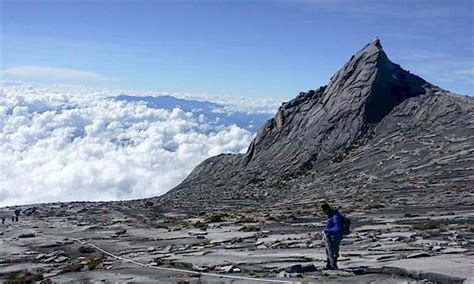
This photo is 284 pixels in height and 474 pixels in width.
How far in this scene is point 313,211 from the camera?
59.2 metres

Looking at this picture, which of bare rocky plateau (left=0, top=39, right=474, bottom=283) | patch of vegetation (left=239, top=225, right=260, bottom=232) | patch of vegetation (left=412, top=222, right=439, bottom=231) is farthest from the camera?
patch of vegetation (left=239, top=225, right=260, bottom=232)

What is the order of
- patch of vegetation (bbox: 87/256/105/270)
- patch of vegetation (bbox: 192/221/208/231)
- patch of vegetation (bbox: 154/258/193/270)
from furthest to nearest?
patch of vegetation (bbox: 192/221/208/231)
patch of vegetation (bbox: 87/256/105/270)
patch of vegetation (bbox: 154/258/193/270)

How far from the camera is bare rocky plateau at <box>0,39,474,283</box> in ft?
86.6

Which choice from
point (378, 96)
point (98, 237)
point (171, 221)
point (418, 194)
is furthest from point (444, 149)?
point (98, 237)

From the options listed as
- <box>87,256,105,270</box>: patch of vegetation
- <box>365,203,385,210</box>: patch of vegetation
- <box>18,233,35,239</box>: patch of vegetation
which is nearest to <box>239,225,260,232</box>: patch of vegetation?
<box>87,256,105,270</box>: patch of vegetation

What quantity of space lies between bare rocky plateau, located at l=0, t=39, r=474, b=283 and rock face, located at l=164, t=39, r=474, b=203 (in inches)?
15.1

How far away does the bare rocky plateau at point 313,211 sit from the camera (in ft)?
86.6

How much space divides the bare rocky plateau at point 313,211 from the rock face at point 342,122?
38cm

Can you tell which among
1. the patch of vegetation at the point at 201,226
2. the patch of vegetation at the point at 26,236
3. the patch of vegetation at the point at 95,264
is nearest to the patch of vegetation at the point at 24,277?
the patch of vegetation at the point at 95,264

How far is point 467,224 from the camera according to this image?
123 feet

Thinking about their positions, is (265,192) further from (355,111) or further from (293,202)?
(355,111)

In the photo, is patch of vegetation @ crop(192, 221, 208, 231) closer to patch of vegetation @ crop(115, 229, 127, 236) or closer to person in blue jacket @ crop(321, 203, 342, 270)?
patch of vegetation @ crop(115, 229, 127, 236)

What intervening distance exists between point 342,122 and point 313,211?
59966 millimetres

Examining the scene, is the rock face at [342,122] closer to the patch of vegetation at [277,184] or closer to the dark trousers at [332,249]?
the patch of vegetation at [277,184]
